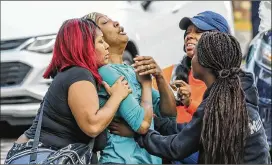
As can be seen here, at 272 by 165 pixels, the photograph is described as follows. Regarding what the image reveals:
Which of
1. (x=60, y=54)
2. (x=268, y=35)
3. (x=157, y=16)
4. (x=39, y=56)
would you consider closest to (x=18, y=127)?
(x=39, y=56)

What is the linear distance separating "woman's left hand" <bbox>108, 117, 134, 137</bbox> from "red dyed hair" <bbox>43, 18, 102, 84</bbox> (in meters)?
0.21

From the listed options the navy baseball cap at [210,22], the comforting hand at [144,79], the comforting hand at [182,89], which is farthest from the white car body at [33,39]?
the comforting hand at [144,79]

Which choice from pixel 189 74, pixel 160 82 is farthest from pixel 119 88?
pixel 189 74

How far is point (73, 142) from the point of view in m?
3.56

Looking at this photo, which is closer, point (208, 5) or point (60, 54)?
point (60, 54)

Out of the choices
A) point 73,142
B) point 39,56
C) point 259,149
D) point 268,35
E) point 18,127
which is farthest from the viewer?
point 18,127

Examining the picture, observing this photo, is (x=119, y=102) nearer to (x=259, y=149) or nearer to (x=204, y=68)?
(x=204, y=68)

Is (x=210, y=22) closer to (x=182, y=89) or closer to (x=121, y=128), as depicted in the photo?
(x=182, y=89)

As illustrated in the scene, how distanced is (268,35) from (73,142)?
13.0 ft

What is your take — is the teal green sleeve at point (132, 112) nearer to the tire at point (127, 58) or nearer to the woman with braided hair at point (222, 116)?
the woman with braided hair at point (222, 116)

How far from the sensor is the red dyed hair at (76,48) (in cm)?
358

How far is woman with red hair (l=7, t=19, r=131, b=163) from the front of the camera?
346 centimetres

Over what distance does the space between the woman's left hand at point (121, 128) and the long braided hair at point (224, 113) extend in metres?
0.45

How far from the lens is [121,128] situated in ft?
11.9
